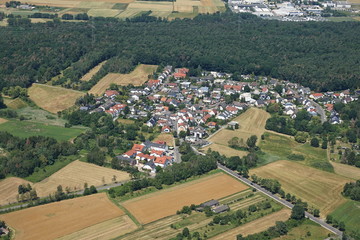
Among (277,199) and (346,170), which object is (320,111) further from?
(277,199)

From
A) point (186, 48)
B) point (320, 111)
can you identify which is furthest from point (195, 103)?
point (186, 48)

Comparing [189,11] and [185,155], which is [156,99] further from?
[189,11]

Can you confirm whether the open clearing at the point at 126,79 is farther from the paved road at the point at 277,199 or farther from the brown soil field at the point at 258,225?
the brown soil field at the point at 258,225

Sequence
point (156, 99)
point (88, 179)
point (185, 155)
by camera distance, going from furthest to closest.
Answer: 1. point (156, 99)
2. point (185, 155)
3. point (88, 179)

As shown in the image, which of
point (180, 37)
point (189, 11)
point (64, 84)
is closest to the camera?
point (64, 84)

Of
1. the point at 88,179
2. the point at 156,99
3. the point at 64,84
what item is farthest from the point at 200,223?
the point at 64,84

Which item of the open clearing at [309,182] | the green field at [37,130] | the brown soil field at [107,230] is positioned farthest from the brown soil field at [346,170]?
the green field at [37,130]
